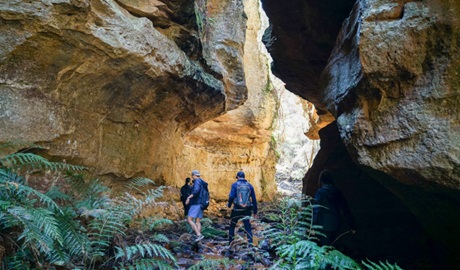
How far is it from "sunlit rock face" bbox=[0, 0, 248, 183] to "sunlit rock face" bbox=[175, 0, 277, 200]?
6.48m

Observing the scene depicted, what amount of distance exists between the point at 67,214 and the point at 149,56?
3.16m

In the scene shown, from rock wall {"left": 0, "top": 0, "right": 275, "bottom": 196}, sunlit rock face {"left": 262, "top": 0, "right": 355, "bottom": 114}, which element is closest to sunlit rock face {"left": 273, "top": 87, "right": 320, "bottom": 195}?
sunlit rock face {"left": 262, "top": 0, "right": 355, "bottom": 114}

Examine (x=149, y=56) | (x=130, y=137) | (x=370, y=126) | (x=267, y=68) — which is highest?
(x=267, y=68)

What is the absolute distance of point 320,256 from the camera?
10.1 feet

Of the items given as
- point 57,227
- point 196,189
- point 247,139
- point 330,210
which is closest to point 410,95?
point 330,210

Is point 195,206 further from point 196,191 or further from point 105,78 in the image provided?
point 105,78

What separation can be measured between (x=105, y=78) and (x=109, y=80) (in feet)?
0.33

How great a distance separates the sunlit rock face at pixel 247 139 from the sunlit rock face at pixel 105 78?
21.3 ft

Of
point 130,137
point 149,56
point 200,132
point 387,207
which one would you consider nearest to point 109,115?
point 130,137

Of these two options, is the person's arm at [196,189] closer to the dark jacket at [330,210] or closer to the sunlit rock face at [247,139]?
the dark jacket at [330,210]

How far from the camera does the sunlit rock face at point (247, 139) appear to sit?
1532 cm

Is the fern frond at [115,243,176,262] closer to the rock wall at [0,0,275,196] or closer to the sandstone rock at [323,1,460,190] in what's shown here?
the rock wall at [0,0,275,196]

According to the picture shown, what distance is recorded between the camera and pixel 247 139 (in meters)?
16.7

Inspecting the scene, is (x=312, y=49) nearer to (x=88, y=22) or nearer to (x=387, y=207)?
(x=387, y=207)
